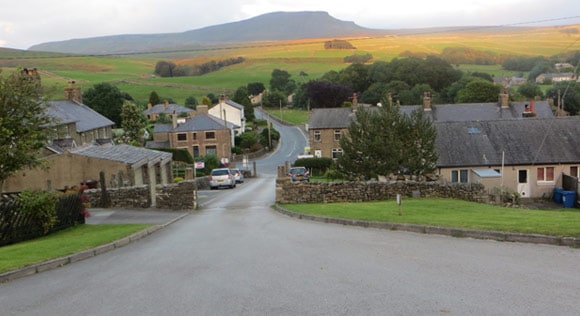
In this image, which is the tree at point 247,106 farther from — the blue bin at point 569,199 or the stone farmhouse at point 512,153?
the blue bin at point 569,199

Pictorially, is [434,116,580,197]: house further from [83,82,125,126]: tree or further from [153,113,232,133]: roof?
[83,82,125,126]: tree

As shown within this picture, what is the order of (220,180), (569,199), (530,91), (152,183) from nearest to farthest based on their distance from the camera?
(152,183) → (569,199) → (220,180) → (530,91)

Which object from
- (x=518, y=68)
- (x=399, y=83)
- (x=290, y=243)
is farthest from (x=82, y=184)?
(x=518, y=68)

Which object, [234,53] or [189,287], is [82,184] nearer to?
[189,287]

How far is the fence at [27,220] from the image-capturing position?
15377 mm

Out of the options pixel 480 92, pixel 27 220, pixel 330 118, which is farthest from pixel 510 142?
pixel 480 92

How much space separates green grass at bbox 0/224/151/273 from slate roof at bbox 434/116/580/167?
1045 inches

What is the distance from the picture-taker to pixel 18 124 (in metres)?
19.2

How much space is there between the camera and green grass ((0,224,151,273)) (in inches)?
472

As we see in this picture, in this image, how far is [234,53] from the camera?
176 metres

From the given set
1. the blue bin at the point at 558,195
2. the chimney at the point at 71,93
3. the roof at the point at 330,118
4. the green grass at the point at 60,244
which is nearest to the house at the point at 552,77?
the roof at the point at 330,118

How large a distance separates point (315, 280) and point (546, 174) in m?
34.0

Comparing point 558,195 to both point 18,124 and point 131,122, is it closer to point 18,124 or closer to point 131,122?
point 18,124

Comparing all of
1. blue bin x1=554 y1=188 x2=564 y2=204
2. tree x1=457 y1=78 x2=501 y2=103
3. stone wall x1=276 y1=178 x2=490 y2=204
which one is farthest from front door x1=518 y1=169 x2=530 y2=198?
tree x1=457 y1=78 x2=501 y2=103
